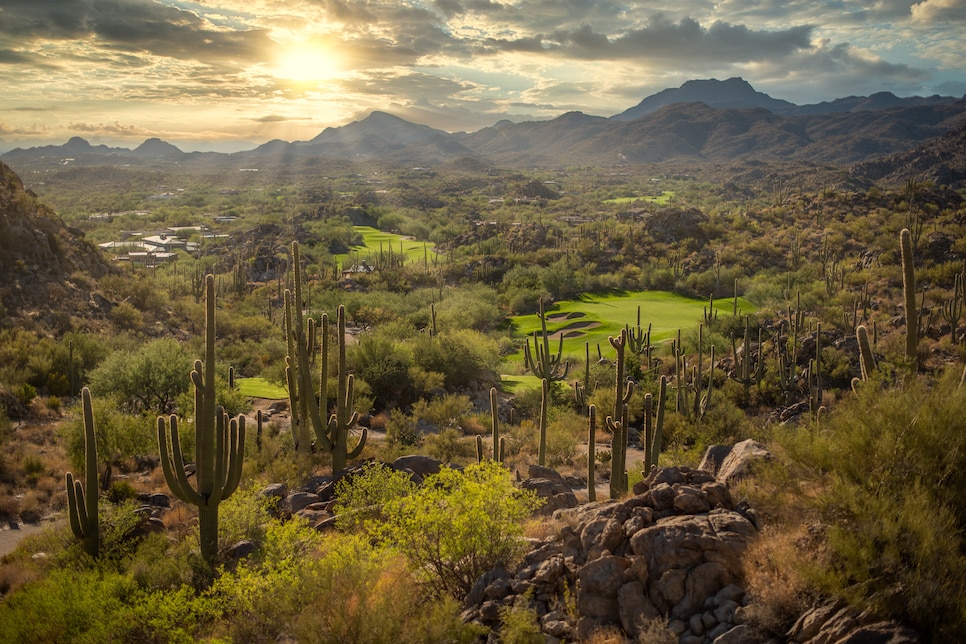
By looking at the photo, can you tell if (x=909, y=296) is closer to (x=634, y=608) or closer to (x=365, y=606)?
(x=634, y=608)

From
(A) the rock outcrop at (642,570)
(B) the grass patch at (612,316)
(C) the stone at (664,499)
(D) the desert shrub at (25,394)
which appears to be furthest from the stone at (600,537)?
(B) the grass patch at (612,316)

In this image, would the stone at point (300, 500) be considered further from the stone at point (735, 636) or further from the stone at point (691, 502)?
the stone at point (735, 636)

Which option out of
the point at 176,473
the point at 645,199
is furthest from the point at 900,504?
the point at 645,199

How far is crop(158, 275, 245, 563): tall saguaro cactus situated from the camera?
1208cm

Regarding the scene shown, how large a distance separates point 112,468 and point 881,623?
21778 millimetres

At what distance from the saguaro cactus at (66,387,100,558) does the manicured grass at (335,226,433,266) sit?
61.4m

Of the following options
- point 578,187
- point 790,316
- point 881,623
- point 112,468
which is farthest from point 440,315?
point 578,187

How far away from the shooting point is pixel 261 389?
31500mm

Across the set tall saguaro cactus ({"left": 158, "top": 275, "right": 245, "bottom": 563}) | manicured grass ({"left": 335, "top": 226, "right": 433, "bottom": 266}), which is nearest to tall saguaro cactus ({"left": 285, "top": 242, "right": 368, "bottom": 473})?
tall saguaro cactus ({"left": 158, "top": 275, "right": 245, "bottom": 563})

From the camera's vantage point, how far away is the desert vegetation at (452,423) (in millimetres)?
8344

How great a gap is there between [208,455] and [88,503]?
3740 mm

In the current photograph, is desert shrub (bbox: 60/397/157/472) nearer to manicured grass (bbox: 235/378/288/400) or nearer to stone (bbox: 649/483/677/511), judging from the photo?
manicured grass (bbox: 235/378/288/400)

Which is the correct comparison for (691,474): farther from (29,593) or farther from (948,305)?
(948,305)

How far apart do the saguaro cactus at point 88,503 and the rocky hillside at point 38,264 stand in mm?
25122
